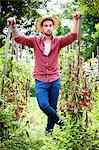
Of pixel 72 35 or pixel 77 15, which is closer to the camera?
pixel 77 15

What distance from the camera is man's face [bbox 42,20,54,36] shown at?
5811 millimetres

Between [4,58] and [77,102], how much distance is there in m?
1.40

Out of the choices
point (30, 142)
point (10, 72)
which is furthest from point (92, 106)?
point (10, 72)

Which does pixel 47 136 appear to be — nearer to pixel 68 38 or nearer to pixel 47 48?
pixel 47 48

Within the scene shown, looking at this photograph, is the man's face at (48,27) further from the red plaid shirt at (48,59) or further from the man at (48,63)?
the red plaid shirt at (48,59)

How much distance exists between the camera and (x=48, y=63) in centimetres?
579

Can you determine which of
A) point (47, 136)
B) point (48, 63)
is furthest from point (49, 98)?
point (47, 136)

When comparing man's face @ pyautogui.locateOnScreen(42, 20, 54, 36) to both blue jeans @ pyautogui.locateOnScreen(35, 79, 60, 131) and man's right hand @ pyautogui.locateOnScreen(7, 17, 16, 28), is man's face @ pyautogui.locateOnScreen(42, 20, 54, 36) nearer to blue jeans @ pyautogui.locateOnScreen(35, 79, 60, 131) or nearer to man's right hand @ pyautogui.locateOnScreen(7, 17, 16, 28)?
man's right hand @ pyautogui.locateOnScreen(7, 17, 16, 28)

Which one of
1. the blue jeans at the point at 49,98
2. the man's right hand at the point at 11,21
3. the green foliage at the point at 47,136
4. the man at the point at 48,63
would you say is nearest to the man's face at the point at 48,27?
the man at the point at 48,63

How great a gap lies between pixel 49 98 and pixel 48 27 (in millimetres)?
816

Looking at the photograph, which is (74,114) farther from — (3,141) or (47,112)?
(3,141)

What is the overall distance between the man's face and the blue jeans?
0.55 metres

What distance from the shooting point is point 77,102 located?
538cm

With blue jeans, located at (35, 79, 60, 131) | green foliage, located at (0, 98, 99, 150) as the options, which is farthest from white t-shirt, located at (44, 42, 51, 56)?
green foliage, located at (0, 98, 99, 150)
